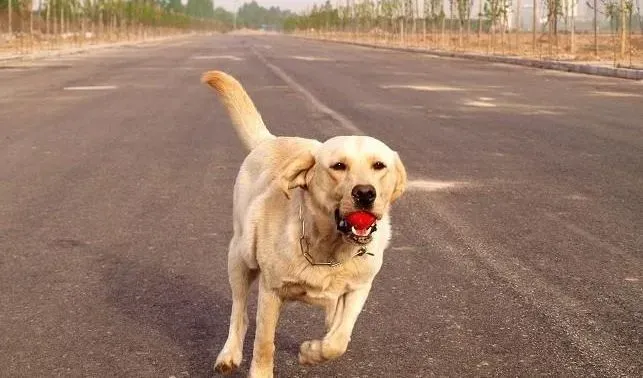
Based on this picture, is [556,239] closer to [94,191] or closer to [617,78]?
[94,191]

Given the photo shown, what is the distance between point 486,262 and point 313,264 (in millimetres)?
2390

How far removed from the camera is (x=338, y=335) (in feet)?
11.2

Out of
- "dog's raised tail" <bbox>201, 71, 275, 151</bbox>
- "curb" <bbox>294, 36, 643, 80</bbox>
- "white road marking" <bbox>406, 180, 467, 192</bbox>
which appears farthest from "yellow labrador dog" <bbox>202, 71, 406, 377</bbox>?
"curb" <bbox>294, 36, 643, 80</bbox>

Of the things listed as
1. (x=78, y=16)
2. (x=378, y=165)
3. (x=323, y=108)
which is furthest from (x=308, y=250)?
(x=78, y=16)

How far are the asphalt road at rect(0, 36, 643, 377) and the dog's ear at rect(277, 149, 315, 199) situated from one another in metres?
0.82

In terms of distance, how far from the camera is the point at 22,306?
185 inches

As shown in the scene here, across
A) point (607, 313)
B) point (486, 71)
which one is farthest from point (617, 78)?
point (607, 313)

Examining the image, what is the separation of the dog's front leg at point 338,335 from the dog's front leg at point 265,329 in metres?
0.13

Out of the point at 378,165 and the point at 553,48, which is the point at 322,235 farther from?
the point at 553,48

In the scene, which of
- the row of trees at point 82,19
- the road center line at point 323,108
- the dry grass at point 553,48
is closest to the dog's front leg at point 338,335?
the road center line at point 323,108

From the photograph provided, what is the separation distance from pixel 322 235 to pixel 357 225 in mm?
235

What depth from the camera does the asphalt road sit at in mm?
4035

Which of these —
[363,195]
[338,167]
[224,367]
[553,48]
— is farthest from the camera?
[553,48]

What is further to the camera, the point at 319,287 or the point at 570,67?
the point at 570,67
